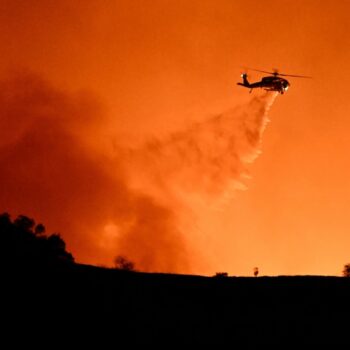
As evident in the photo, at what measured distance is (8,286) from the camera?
127 feet

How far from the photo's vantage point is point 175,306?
1533 inches

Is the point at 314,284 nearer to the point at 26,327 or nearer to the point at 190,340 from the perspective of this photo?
the point at 190,340

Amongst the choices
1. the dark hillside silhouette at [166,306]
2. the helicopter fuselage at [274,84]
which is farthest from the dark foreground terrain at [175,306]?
the helicopter fuselage at [274,84]

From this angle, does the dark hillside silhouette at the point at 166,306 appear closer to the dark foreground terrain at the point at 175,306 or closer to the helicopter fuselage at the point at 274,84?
the dark foreground terrain at the point at 175,306

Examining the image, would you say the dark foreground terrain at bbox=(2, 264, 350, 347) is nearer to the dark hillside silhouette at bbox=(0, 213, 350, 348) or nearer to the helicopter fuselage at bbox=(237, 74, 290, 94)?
the dark hillside silhouette at bbox=(0, 213, 350, 348)

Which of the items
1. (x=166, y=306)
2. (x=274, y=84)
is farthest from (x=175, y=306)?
(x=274, y=84)

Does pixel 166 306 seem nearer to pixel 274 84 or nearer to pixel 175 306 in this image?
pixel 175 306

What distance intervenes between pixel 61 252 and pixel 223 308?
51.3m

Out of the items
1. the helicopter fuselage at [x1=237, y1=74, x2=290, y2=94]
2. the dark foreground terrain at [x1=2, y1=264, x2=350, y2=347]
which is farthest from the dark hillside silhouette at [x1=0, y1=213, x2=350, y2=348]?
the helicopter fuselage at [x1=237, y1=74, x2=290, y2=94]

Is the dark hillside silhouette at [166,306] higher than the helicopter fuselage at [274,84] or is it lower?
lower

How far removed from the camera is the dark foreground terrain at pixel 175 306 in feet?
121

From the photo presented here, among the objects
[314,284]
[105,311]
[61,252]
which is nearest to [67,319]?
[105,311]

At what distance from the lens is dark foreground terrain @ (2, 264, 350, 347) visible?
121 feet

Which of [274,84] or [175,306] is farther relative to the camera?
[274,84]
